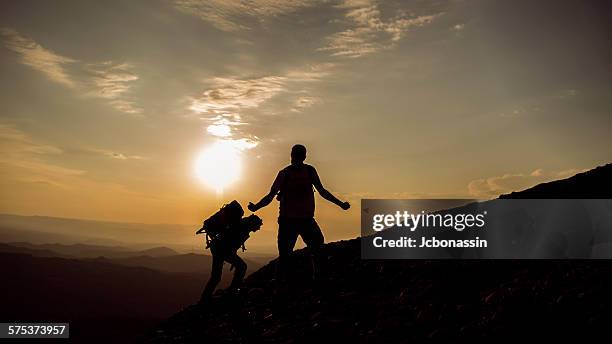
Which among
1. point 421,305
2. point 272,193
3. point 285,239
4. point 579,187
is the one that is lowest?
point 421,305

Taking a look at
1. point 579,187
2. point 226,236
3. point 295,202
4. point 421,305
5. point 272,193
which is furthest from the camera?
point 579,187

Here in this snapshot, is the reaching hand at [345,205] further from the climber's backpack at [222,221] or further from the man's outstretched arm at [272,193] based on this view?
the climber's backpack at [222,221]

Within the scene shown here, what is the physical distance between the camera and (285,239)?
9.52m

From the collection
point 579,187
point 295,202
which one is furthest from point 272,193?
point 579,187

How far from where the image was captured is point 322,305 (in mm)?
9906

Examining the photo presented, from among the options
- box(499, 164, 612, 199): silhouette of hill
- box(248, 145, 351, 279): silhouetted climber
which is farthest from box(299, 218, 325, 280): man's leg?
box(499, 164, 612, 199): silhouette of hill

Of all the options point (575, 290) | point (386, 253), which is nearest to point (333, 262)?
point (386, 253)

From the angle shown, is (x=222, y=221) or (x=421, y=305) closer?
(x=421, y=305)

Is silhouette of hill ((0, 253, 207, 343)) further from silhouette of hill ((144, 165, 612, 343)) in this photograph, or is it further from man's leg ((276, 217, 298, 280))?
man's leg ((276, 217, 298, 280))

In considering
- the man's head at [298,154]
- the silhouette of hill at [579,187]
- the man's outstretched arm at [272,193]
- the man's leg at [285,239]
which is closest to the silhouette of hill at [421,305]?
the silhouette of hill at [579,187]

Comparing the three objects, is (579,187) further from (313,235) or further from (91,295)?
(91,295)

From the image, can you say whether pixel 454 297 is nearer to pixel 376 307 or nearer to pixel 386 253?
pixel 376 307

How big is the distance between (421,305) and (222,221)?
4.54m

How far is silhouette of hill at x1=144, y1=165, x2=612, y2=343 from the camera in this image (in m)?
6.75
